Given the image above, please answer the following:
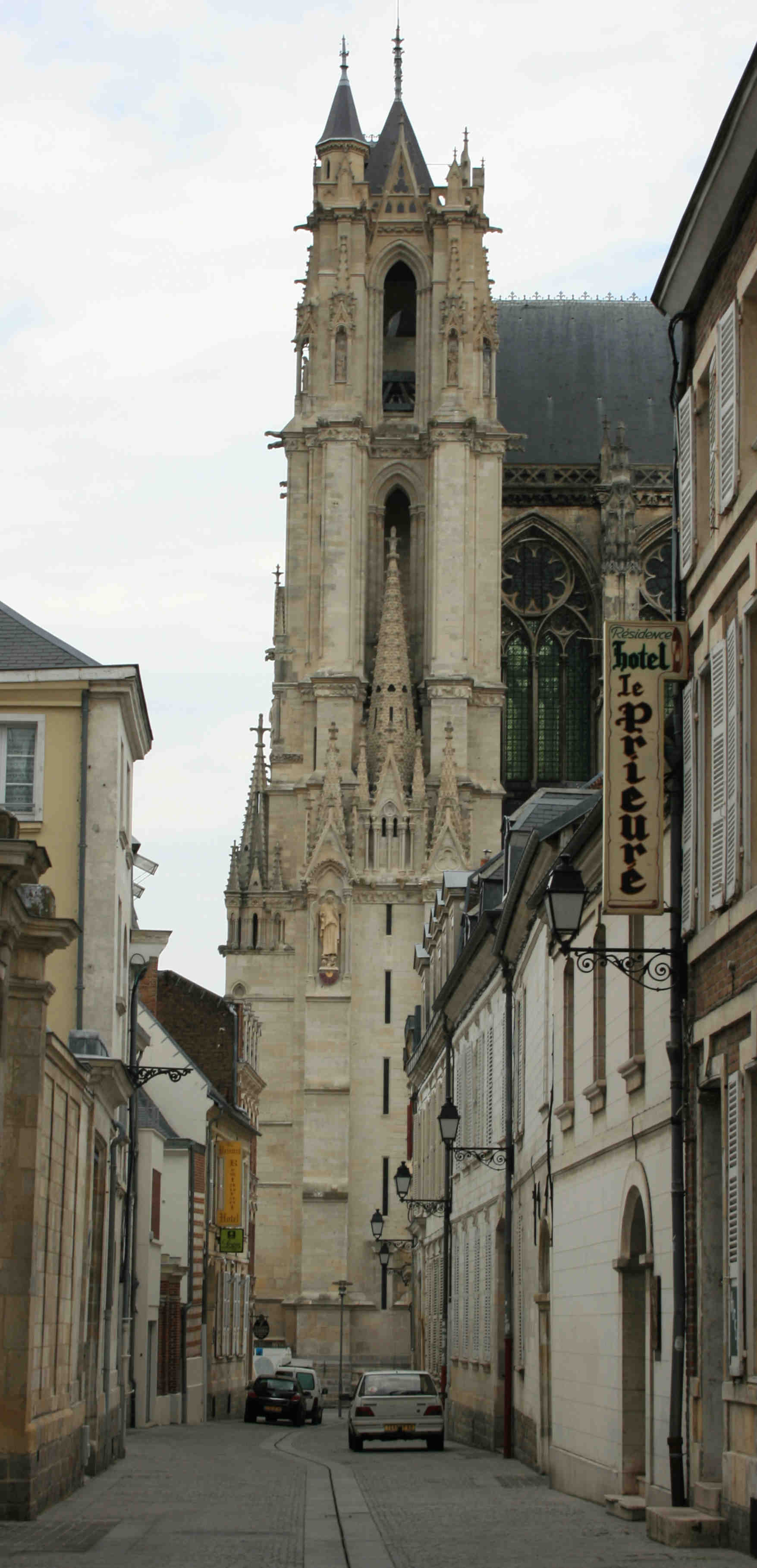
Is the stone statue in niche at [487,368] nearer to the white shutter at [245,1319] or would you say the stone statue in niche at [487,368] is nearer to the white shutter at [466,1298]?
the white shutter at [245,1319]

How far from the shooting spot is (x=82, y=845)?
27.3 metres

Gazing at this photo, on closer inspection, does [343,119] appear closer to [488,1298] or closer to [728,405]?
[488,1298]

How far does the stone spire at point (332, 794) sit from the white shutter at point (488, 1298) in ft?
131

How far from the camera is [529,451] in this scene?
86.6 meters

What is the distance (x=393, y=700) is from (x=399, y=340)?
15680 millimetres

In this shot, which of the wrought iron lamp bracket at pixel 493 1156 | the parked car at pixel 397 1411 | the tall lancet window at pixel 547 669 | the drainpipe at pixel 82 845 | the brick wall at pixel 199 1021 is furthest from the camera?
the tall lancet window at pixel 547 669

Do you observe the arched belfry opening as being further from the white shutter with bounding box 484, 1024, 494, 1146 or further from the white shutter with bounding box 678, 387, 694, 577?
the white shutter with bounding box 678, 387, 694, 577

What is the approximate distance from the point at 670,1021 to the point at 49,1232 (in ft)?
19.4

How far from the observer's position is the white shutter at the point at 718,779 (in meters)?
15.1

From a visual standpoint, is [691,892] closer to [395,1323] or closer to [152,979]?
[152,979]

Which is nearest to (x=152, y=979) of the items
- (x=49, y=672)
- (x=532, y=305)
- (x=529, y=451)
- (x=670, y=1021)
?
(x=49, y=672)

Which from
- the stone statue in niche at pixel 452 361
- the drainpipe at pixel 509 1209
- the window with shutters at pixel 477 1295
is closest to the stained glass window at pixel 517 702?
the stone statue in niche at pixel 452 361

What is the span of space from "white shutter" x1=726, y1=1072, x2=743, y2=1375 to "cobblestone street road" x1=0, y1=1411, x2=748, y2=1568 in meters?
1.24

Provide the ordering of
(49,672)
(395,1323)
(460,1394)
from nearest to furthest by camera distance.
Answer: (49,672)
(460,1394)
(395,1323)
